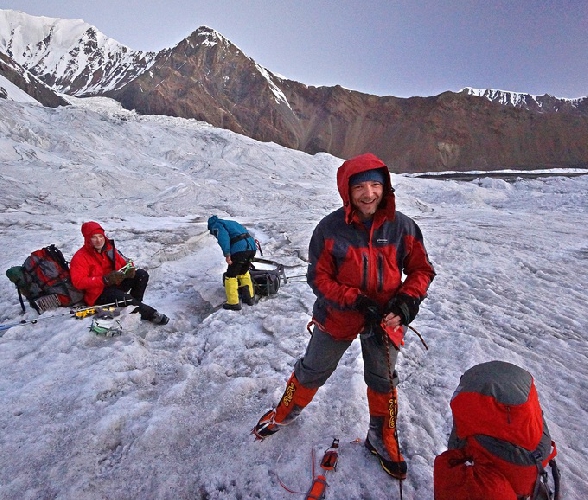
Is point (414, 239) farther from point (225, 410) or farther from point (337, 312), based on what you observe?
point (225, 410)

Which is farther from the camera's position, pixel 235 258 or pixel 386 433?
pixel 235 258

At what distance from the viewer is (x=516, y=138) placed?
6800 cm

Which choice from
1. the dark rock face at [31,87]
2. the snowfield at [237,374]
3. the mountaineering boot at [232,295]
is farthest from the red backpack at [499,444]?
the dark rock face at [31,87]

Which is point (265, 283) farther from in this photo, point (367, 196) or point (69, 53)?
point (69, 53)

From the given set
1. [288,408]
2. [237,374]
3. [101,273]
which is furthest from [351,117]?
[288,408]

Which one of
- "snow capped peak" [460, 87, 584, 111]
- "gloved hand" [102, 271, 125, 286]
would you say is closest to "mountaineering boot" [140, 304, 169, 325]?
"gloved hand" [102, 271, 125, 286]

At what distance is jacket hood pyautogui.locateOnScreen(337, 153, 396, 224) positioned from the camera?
1.92 metres

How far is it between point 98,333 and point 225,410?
6.20 ft

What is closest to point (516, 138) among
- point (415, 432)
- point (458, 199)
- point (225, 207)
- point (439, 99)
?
point (439, 99)

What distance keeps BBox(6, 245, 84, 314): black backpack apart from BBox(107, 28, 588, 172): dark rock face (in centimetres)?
5857

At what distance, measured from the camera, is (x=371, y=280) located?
2.05m

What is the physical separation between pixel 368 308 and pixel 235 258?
3.22 meters

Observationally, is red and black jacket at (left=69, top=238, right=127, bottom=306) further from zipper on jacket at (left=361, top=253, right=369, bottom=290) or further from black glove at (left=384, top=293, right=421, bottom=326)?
black glove at (left=384, top=293, right=421, bottom=326)

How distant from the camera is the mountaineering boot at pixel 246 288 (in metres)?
4.99
